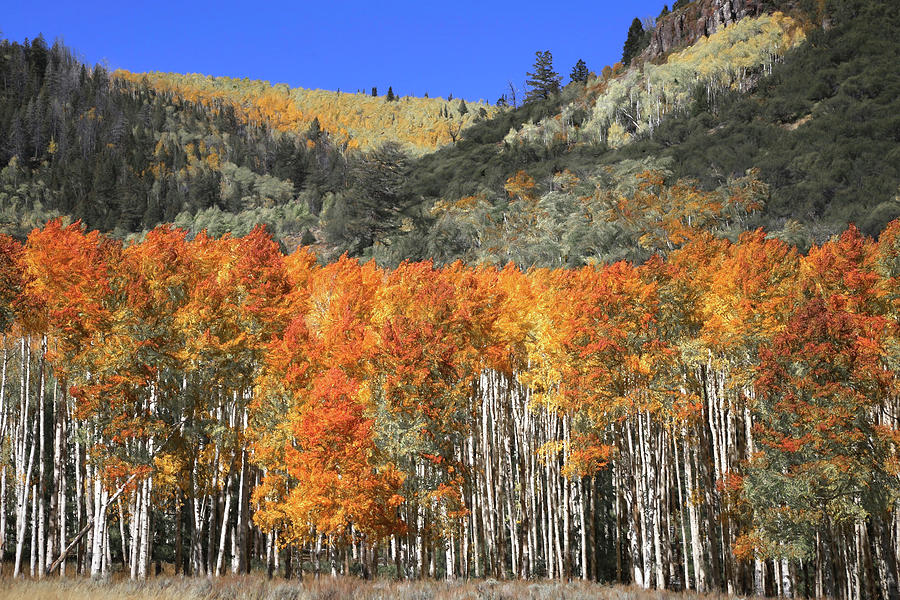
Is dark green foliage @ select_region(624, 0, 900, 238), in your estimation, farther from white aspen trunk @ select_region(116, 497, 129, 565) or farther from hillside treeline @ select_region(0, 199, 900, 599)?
white aspen trunk @ select_region(116, 497, 129, 565)

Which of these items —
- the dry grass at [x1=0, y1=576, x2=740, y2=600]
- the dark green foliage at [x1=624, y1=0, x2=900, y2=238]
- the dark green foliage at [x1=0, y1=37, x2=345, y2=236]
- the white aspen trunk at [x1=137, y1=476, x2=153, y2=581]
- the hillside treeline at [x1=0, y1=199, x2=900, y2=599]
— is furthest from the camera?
the dark green foliage at [x1=0, y1=37, x2=345, y2=236]

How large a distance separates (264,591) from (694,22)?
139m

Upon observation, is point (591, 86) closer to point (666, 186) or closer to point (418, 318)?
point (666, 186)

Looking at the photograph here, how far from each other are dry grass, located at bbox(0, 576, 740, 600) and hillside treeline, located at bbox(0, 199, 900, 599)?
178 inches

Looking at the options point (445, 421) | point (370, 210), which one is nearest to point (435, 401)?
point (445, 421)

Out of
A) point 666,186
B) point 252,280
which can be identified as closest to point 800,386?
point 252,280

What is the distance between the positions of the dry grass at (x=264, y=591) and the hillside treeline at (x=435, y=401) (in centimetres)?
451

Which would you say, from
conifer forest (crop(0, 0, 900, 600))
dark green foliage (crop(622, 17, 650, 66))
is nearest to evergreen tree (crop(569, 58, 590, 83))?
dark green foliage (crop(622, 17, 650, 66))

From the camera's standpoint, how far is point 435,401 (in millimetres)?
24891

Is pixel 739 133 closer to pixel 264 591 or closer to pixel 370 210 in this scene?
pixel 370 210

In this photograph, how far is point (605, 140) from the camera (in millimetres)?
114938

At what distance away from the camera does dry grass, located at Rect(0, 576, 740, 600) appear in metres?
12.9

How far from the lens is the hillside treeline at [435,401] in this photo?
22.0m

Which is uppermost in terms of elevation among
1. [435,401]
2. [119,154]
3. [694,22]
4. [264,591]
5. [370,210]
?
[694,22]
